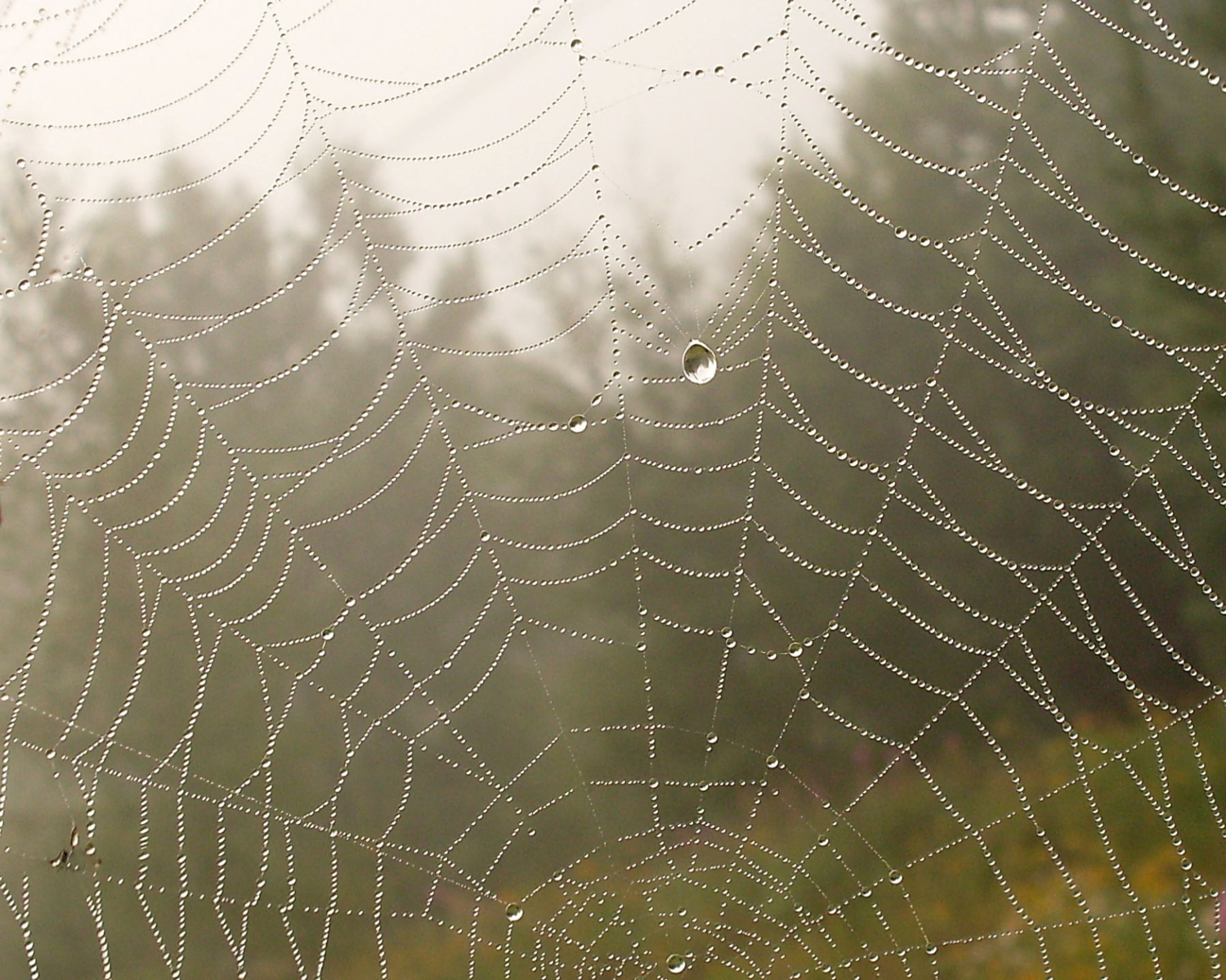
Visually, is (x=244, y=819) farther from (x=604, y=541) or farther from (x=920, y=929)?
(x=920, y=929)

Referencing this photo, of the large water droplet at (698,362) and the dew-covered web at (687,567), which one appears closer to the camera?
the large water droplet at (698,362)

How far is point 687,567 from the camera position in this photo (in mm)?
7633

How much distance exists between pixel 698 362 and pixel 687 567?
5331 mm

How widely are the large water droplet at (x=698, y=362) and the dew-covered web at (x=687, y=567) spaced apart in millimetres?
2130

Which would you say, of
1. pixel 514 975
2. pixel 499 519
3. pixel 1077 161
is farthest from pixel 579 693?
pixel 1077 161

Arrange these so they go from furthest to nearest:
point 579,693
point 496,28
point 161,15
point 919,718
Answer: point 579,693, point 919,718, point 496,28, point 161,15

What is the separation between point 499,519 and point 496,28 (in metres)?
6.31

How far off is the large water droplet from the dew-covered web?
2.13m

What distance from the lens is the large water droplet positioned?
2.33 meters

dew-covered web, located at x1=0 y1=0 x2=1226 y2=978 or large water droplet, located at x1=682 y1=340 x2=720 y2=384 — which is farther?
dew-covered web, located at x1=0 y1=0 x2=1226 y2=978

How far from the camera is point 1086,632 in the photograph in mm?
7832

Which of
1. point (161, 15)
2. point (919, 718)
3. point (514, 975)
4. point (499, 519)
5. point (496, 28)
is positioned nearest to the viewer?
point (161, 15)

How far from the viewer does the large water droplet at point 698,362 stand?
233 centimetres

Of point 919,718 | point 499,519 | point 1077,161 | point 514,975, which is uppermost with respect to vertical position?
point 1077,161
